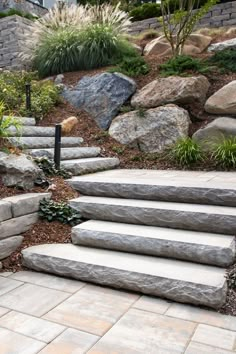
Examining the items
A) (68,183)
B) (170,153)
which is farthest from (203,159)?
(68,183)

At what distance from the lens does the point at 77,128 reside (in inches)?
198

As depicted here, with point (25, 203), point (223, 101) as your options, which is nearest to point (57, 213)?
point (25, 203)

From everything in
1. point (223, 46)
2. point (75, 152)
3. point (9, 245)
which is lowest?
point (9, 245)

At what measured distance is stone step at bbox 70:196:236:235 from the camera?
2396 millimetres

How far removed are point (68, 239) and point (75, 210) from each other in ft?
1.01

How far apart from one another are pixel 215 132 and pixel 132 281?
274 cm

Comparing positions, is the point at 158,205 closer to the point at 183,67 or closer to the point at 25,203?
the point at 25,203

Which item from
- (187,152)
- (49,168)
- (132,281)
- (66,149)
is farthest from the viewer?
(66,149)

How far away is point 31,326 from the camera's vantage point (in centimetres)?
177

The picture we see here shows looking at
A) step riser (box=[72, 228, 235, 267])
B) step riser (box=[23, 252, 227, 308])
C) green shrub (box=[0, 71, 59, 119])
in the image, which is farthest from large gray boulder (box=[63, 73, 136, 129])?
step riser (box=[23, 252, 227, 308])

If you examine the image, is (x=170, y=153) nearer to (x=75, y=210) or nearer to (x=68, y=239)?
(x=75, y=210)

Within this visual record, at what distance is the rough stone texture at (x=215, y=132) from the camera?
13.7ft

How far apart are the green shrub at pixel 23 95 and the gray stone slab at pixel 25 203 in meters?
2.34

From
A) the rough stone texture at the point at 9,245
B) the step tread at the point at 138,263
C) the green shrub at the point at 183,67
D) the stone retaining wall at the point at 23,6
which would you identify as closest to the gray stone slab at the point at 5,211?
the rough stone texture at the point at 9,245
